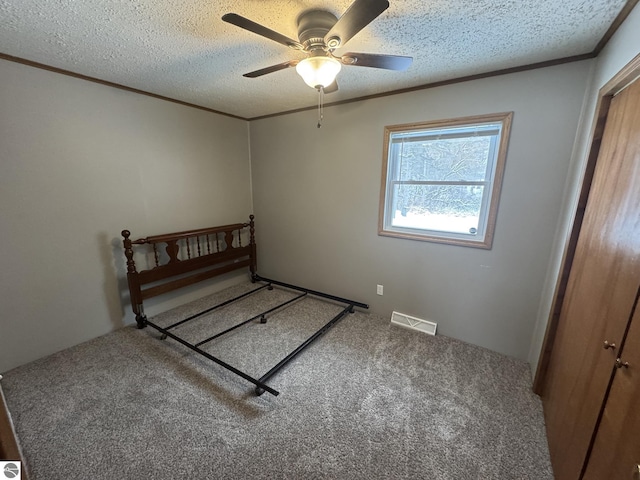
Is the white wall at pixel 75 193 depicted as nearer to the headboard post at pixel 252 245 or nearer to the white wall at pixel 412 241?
the headboard post at pixel 252 245

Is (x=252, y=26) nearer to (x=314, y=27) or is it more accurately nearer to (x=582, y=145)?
(x=314, y=27)

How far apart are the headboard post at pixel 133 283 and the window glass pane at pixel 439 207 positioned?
263cm

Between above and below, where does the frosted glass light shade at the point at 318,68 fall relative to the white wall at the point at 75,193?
above

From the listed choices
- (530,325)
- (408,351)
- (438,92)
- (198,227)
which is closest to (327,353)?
(408,351)

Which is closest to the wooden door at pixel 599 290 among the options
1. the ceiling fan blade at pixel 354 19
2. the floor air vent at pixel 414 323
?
the floor air vent at pixel 414 323

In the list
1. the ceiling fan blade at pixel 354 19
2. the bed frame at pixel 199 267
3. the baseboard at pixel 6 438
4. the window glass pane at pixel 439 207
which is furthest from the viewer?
the bed frame at pixel 199 267

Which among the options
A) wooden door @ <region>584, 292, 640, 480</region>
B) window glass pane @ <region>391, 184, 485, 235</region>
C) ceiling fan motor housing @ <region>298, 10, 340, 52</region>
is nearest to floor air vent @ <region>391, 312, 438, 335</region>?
window glass pane @ <region>391, 184, 485, 235</region>

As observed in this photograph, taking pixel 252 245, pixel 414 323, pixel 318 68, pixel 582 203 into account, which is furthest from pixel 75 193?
pixel 582 203

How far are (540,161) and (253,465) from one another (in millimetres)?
2790

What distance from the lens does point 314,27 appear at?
4.58 feet

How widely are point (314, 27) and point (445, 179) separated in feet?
5.48

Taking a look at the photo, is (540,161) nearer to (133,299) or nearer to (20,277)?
(133,299)

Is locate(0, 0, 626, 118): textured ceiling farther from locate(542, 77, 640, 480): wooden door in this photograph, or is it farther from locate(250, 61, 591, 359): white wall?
locate(542, 77, 640, 480): wooden door

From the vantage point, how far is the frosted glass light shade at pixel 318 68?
1403 millimetres
